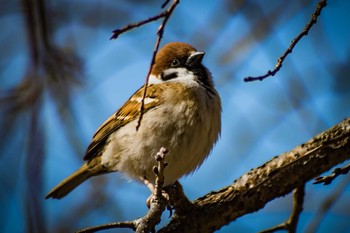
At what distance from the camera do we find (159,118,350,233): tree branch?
2.81 metres

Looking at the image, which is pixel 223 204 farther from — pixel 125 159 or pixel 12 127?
pixel 12 127

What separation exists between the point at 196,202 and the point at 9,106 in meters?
1.57

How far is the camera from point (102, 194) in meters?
4.29

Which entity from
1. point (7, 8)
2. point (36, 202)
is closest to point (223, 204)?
point (36, 202)

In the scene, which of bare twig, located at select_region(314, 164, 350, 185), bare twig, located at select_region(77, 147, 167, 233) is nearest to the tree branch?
bare twig, located at select_region(314, 164, 350, 185)

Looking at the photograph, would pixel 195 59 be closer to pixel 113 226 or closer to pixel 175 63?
pixel 175 63

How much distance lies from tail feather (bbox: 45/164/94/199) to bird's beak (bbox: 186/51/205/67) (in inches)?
51.4

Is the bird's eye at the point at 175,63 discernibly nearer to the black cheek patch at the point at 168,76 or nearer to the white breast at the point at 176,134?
the black cheek patch at the point at 168,76

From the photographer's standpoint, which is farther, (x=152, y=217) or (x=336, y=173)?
(x=152, y=217)

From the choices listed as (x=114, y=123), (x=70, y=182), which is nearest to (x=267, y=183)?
(x=114, y=123)

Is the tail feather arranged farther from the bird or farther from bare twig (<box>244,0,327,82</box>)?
bare twig (<box>244,0,327,82</box>)

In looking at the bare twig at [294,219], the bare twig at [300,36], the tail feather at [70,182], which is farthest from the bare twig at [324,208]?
the tail feather at [70,182]

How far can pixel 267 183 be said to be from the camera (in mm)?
2994

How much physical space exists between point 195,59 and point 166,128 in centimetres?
83
